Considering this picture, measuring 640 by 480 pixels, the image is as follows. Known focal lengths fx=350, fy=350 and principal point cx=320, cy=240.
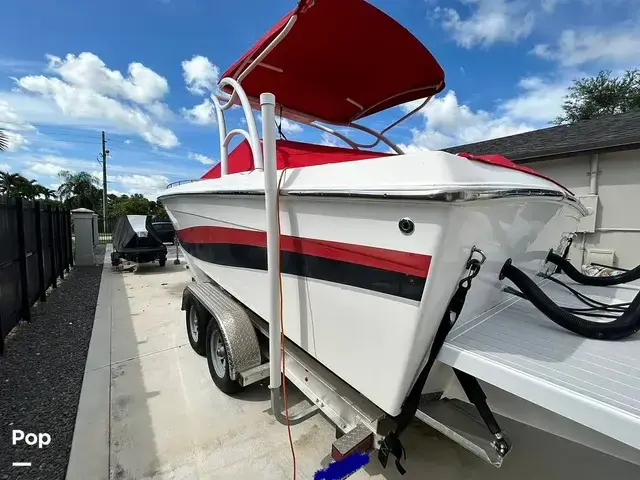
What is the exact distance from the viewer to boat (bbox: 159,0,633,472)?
56.2 inches

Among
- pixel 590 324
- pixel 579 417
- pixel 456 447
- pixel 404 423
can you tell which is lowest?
pixel 456 447

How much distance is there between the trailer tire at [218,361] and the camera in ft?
9.53

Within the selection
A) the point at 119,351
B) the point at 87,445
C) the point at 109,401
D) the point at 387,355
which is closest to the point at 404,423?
the point at 387,355

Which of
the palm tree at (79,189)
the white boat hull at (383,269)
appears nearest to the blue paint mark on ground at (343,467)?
the white boat hull at (383,269)

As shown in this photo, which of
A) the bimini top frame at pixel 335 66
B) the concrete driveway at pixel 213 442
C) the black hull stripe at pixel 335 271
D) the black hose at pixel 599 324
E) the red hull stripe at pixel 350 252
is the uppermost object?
the bimini top frame at pixel 335 66

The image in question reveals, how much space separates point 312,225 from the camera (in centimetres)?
186

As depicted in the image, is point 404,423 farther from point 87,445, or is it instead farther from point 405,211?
point 87,445

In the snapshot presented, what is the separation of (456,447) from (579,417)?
5.02 ft

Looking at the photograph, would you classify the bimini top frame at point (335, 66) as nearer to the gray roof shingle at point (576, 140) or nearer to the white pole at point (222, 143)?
the white pole at point (222, 143)

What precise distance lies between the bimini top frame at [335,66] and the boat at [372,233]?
17mm

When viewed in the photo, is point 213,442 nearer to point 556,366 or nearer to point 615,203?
point 556,366

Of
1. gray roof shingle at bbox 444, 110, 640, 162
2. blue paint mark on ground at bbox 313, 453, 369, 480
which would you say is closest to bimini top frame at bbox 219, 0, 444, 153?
blue paint mark on ground at bbox 313, 453, 369, 480

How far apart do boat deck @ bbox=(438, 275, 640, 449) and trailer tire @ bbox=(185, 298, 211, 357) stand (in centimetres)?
252

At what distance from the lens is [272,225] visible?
6.48 feet
